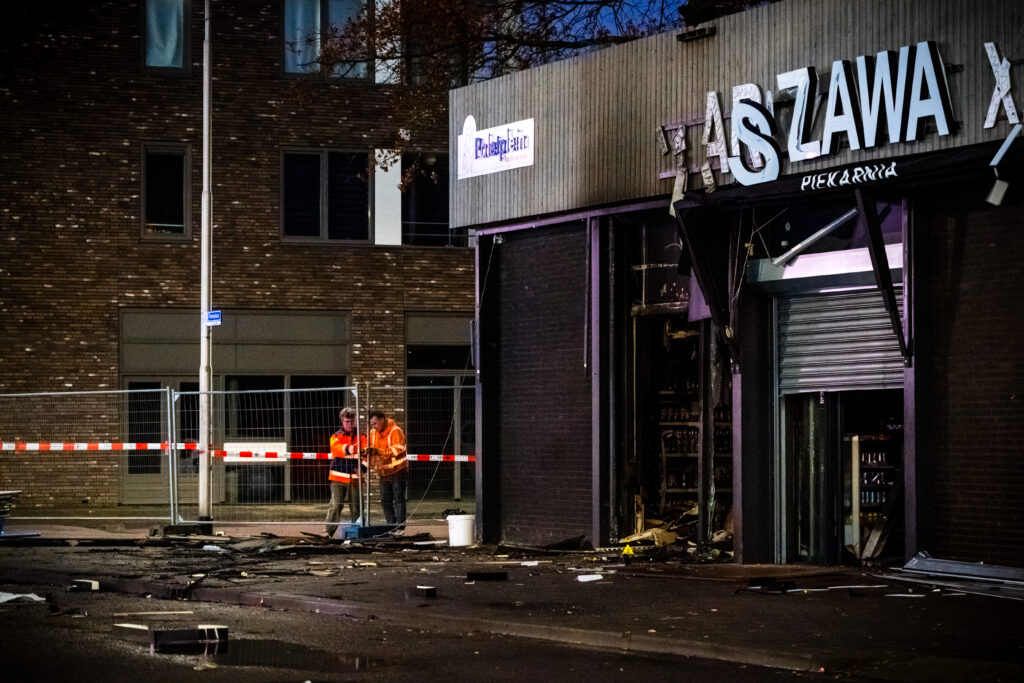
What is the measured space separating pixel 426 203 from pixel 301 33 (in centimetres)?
419

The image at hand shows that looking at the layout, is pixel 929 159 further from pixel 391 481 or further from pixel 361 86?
pixel 361 86

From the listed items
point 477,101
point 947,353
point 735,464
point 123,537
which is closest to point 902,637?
point 947,353

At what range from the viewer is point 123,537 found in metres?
21.6

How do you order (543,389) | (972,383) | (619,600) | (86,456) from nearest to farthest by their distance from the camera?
(619,600) → (972,383) → (543,389) → (86,456)

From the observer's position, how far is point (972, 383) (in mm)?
14109

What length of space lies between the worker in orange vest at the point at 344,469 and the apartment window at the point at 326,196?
978cm

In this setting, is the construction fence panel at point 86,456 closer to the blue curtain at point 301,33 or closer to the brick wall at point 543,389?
the blue curtain at point 301,33

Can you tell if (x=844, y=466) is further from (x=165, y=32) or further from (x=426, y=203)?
(x=165, y=32)

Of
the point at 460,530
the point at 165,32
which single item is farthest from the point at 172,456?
the point at 165,32

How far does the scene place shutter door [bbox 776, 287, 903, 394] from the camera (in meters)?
15.0

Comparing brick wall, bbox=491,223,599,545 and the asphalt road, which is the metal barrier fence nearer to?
brick wall, bbox=491,223,599,545

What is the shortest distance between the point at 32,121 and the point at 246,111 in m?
4.02

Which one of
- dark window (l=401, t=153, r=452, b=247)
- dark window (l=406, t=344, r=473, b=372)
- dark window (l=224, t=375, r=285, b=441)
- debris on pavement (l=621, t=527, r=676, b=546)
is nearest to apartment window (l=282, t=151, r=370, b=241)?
dark window (l=401, t=153, r=452, b=247)

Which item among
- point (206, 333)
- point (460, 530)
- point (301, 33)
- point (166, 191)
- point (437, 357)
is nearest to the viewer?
point (460, 530)
